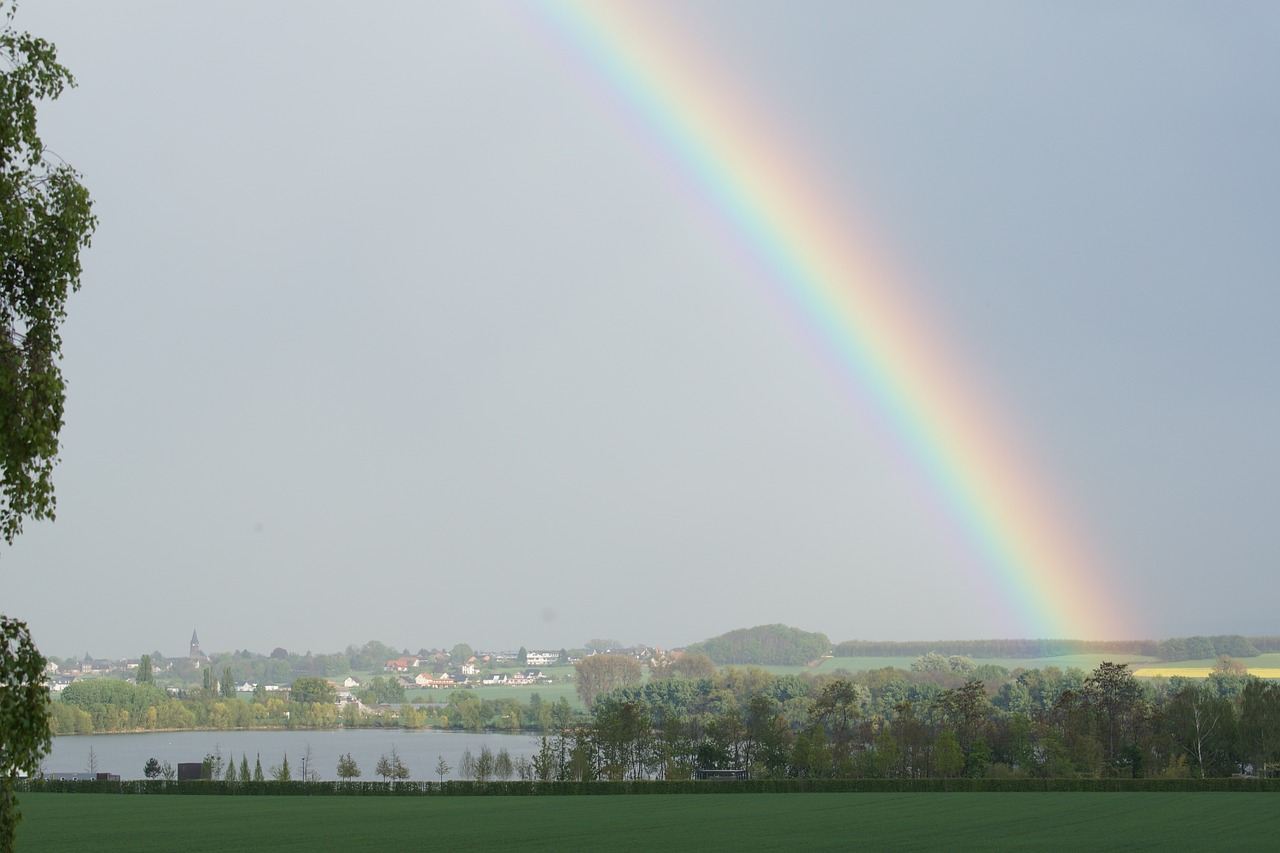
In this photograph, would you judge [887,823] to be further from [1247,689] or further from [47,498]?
[1247,689]

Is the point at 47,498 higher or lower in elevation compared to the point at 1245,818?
higher

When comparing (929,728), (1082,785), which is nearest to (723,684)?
(929,728)

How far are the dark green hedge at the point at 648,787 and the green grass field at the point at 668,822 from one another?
410cm

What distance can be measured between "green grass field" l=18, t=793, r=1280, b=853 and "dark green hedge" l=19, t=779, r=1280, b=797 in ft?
13.5

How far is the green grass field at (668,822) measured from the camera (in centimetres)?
4894

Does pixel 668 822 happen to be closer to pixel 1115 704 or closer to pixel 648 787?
pixel 648 787

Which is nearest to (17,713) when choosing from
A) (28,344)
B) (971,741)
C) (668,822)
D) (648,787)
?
(28,344)

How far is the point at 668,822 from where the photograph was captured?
198 ft

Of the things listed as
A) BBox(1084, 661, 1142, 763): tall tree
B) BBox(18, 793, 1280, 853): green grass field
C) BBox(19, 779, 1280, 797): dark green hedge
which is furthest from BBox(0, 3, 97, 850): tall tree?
BBox(1084, 661, 1142, 763): tall tree

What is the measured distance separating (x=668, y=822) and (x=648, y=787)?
94.6ft

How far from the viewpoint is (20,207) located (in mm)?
13391

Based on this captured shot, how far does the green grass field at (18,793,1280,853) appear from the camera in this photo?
48938 millimetres

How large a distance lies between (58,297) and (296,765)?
199239 millimetres

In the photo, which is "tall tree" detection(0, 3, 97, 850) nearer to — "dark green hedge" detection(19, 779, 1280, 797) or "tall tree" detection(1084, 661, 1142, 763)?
"dark green hedge" detection(19, 779, 1280, 797)
